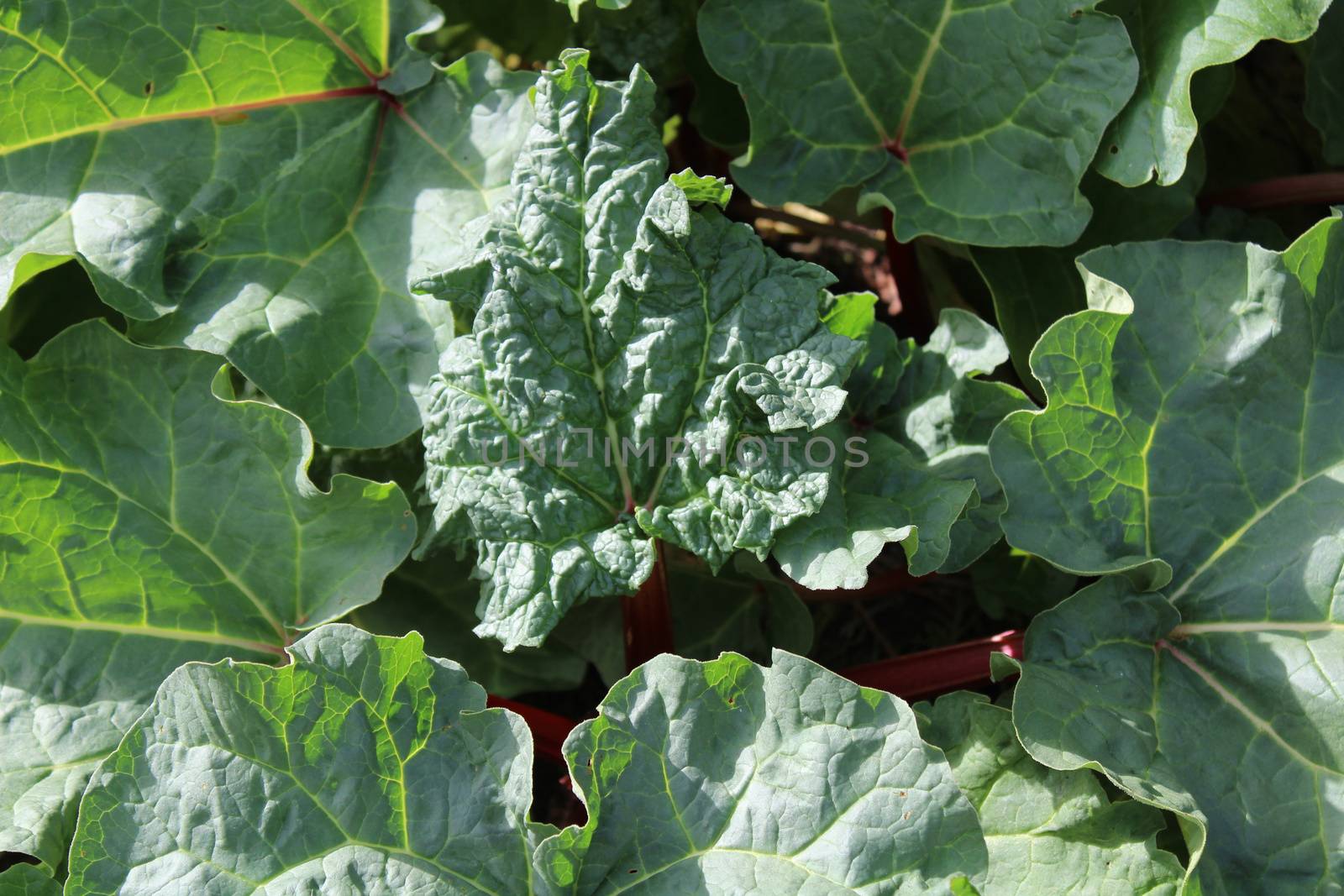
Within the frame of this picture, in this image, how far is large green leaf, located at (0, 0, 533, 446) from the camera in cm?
165

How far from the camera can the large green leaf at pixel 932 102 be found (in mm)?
1686

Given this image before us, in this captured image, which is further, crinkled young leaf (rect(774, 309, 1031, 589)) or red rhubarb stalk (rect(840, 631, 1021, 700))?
red rhubarb stalk (rect(840, 631, 1021, 700))

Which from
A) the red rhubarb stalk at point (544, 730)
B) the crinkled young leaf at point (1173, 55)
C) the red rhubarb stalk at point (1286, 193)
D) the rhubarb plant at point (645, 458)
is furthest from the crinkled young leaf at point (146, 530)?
the red rhubarb stalk at point (1286, 193)

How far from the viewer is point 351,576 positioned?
1.63 m

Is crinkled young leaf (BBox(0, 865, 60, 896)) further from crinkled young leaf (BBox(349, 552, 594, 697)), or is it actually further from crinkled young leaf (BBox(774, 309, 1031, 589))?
crinkled young leaf (BBox(774, 309, 1031, 589))

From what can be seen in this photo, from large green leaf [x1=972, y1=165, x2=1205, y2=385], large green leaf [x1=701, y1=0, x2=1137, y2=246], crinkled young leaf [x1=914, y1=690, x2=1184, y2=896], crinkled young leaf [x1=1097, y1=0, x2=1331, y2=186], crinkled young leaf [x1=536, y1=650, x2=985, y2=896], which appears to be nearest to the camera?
crinkled young leaf [x1=536, y1=650, x2=985, y2=896]

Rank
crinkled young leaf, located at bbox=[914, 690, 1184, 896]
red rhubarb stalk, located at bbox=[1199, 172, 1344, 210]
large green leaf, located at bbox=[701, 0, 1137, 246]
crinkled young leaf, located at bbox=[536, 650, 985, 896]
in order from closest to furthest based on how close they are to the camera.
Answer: crinkled young leaf, located at bbox=[536, 650, 985, 896], crinkled young leaf, located at bbox=[914, 690, 1184, 896], large green leaf, located at bbox=[701, 0, 1137, 246], red rhubarb stalk, located at bbox=[1199, 172, 1344, 210]

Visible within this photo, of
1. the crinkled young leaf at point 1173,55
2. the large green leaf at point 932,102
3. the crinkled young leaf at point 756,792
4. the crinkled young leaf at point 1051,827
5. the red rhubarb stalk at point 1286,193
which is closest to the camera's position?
the crinkled young leaf at point 756,792

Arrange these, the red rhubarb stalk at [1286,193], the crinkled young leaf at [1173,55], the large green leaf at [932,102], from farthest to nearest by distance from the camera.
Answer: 1. the red rhubarb stalk at [1286,193]
2. the large green leaf at [932,102]
3. the crinkled young leaf at [1173,55]

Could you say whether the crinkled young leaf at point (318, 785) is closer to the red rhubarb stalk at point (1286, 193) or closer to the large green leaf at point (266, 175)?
the large green leaf at point (266, 175)

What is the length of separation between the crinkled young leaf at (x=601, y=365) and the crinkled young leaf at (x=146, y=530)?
22 centimetres

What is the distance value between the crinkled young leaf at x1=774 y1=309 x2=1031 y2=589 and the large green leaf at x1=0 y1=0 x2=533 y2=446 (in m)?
0.60

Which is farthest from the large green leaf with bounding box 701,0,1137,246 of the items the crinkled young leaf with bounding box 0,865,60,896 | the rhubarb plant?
the crinkled young leaf with bounding box 0,865,60,896

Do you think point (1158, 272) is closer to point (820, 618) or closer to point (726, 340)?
point (726, 340)
